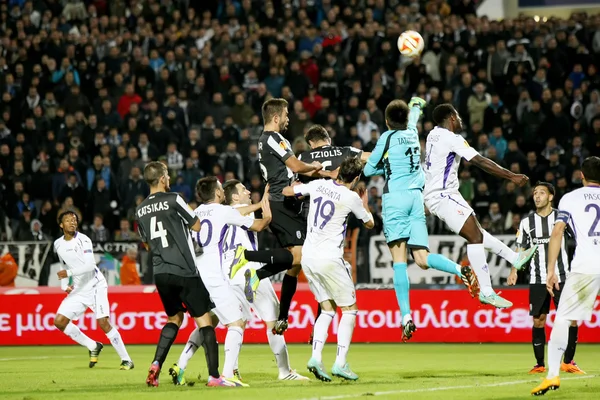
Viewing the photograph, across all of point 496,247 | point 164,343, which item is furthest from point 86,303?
point 496,247

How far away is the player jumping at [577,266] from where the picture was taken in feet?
31.2

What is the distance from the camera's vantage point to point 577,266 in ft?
31.5

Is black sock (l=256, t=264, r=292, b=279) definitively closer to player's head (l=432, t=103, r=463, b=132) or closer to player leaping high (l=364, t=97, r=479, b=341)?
player leaping high (l=364, t=97, r=479, b=341)

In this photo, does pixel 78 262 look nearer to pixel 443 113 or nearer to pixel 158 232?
pixel 158 232

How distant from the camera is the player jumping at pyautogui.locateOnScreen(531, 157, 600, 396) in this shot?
951 cm

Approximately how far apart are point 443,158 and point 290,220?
197 centimetres

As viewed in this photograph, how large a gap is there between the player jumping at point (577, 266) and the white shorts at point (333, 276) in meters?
2.27

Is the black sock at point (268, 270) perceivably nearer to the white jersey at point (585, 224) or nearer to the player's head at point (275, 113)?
A: the player's head at point (275, 113)

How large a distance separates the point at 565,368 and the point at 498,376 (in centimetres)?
97

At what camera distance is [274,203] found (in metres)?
12.3

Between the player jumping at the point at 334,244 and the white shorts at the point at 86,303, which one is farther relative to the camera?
the white shorts at the point at 86,303

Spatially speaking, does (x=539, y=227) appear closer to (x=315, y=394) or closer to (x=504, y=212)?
(x=315, y=394)

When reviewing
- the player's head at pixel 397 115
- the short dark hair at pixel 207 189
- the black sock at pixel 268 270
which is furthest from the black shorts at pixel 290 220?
the player's head at pixel 397 115

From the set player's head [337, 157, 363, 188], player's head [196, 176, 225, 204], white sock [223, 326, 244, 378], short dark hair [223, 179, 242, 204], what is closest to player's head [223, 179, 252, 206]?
short dark hair [223, 179, 242, 204]
